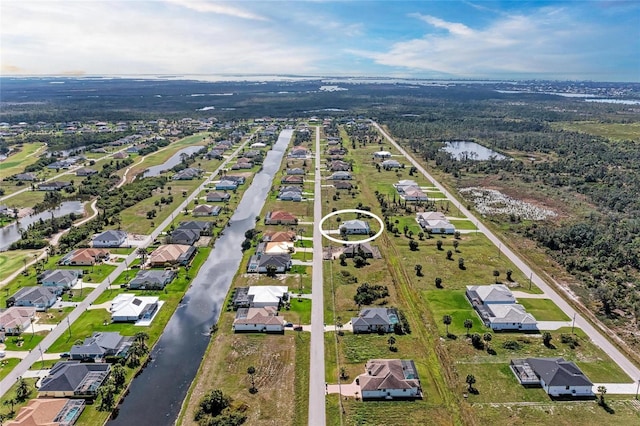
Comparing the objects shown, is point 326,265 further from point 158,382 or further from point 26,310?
point 26,310

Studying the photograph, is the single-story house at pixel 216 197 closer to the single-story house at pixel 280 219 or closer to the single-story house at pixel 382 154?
the single-story house at pixel 280 219

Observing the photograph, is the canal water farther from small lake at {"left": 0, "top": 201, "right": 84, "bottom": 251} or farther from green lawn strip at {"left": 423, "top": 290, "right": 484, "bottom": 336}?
small lake at {"left": 0, "top": 201, "right": 84, "bottom": 251}

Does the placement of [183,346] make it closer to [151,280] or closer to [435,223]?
[151,280]

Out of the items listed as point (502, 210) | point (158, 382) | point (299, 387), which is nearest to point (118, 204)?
point (158, 382)

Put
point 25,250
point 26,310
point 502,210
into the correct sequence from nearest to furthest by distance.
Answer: point 26,310 < point 25,250 < point 502,210

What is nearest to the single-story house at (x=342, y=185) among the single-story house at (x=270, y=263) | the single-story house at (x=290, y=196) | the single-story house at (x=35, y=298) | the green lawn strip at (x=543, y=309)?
the single-story house at (x=290, y=196)
